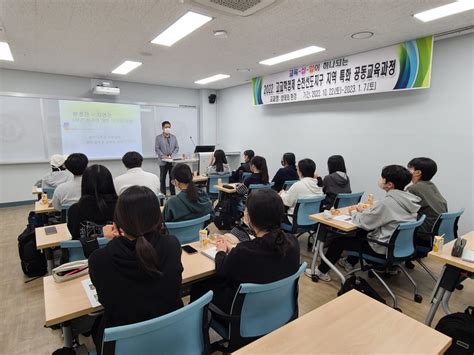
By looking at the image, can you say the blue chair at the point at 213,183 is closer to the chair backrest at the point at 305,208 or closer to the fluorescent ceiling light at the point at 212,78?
the chair backrest at the point at 305,208

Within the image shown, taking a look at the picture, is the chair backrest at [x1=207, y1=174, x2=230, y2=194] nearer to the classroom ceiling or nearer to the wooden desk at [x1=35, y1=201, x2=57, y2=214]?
the classroom ceiling

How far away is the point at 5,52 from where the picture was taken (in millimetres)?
4418

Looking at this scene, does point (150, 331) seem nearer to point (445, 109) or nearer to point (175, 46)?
point (175, 46)

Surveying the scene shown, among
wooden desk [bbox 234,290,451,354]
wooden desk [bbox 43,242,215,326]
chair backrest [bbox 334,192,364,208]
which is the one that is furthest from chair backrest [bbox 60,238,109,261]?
chair backrest [bbox 334,192,364,208]

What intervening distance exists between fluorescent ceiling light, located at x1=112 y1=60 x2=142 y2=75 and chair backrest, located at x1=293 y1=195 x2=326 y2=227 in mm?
3940

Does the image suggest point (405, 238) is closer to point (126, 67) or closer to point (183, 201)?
point (183, 201)

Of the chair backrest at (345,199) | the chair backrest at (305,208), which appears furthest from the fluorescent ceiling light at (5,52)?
the chair backrest at (345,199)

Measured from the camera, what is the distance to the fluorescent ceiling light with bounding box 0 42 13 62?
4051mm

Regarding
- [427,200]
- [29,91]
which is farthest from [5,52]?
[427,200]

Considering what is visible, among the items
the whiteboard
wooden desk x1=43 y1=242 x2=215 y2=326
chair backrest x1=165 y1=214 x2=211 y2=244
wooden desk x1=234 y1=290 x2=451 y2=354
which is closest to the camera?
wooden desk x1=234 y1=290 x2=451 y2=354

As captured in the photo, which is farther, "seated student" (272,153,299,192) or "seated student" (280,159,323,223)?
"seated student" (272,153,299,192)

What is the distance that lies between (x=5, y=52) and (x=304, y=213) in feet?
17.0

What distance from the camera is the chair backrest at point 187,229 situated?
87.8 inches

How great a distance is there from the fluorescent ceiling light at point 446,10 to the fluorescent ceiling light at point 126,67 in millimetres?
4354
